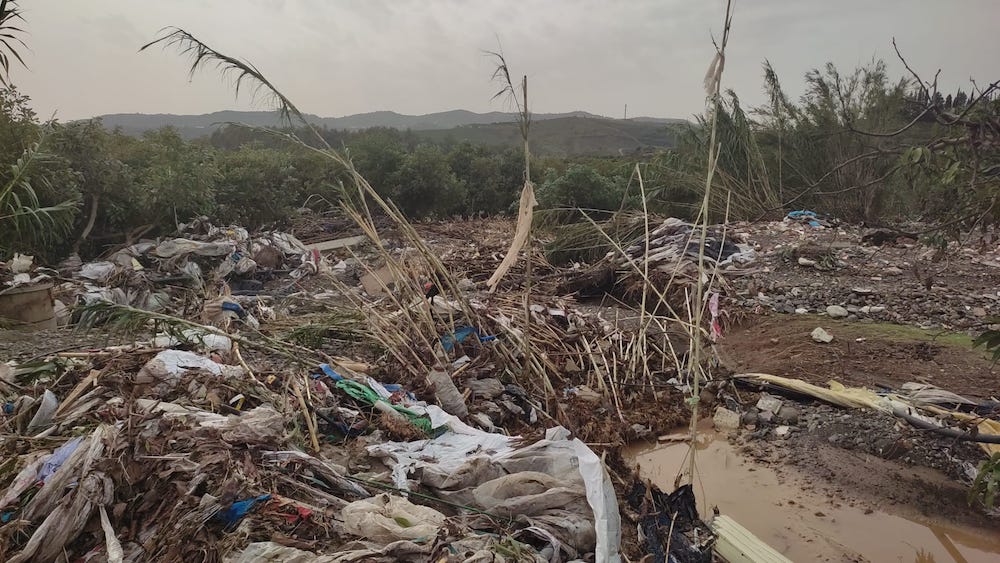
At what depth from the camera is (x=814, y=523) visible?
129 inches

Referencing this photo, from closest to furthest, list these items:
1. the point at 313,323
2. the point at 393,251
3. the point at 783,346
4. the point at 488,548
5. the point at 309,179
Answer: the point at 488,548
the point at 313,323
the point at 783,346
the point at 393,251
the point at 309,179

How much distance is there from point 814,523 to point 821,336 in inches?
101

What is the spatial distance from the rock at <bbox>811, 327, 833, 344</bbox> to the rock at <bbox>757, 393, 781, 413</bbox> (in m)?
1.21

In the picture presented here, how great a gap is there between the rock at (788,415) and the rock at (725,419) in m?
0.31

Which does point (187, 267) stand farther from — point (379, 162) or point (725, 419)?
point (379, 162)

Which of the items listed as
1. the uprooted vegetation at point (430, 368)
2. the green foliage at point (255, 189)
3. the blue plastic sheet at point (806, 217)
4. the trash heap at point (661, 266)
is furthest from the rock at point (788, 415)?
the green foliage at point (255, 189)

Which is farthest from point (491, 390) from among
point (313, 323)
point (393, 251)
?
point (393, 251)

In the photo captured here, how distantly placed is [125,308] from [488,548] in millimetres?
2462

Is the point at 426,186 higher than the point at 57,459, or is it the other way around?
the point at 426,186

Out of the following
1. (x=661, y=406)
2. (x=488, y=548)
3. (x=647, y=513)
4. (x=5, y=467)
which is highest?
(x=5, y=467)

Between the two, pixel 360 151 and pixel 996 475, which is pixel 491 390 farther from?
pixel 360 151

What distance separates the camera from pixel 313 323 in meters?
4.89

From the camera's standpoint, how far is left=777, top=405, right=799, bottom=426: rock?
427cm

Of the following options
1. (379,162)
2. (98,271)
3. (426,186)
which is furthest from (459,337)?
(379,162)
